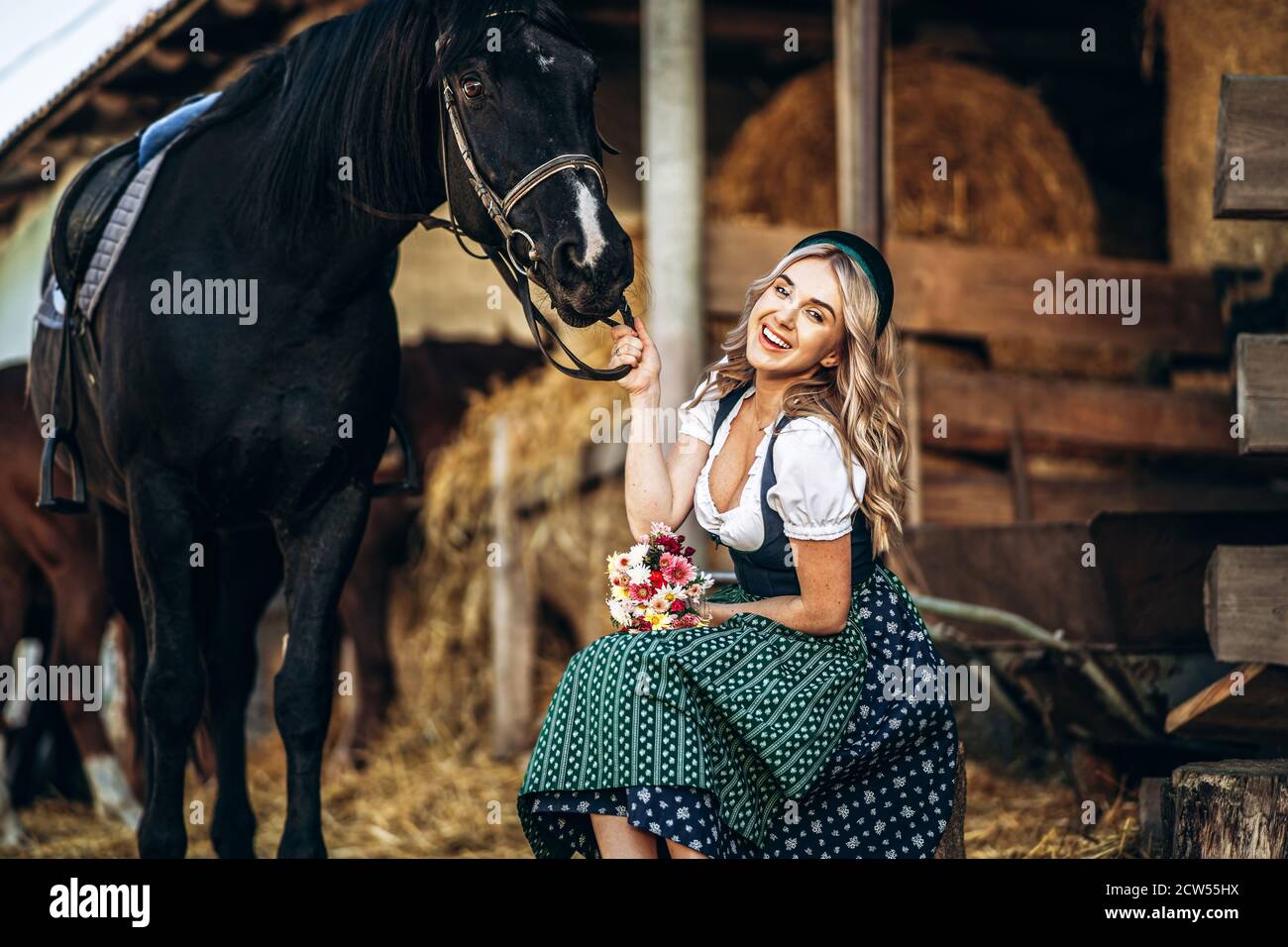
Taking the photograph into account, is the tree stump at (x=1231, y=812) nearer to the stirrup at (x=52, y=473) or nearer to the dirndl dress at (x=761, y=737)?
the dirndl dress at (x=761, y=737)

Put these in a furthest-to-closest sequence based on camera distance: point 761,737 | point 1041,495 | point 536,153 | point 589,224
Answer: point 1041,495 → point 536,153 → point 589,224 → point 761,737

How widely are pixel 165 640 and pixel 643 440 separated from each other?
120 cm

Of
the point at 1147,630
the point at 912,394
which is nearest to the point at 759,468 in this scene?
the point at 1147,630

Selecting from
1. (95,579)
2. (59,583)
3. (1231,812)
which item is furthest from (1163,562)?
(59,583)

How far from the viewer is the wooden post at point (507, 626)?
639 centimetres

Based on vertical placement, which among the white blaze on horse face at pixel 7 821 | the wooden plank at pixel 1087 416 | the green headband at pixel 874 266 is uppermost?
the green headband at pixel 874 266

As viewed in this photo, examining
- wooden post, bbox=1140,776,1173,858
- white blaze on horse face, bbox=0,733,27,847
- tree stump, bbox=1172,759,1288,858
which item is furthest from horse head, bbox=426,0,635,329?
white blaze on horse face, bbox=0,733,27,847

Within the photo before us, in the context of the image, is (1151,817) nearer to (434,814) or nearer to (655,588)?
(655,588)

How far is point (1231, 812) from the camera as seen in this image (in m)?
3.00

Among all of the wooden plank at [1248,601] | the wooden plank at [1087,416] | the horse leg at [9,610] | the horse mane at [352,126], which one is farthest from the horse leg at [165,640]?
the wooden plank at [1087,416]

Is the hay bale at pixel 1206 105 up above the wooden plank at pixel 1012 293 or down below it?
above

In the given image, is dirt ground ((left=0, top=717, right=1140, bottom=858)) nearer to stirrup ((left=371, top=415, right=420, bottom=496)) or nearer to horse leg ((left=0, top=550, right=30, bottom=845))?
horse leg ((left=0, top=550, right=30, bottom=845))

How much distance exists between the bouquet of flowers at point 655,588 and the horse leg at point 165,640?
106 cm

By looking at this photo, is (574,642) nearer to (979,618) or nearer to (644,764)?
(979,618)
